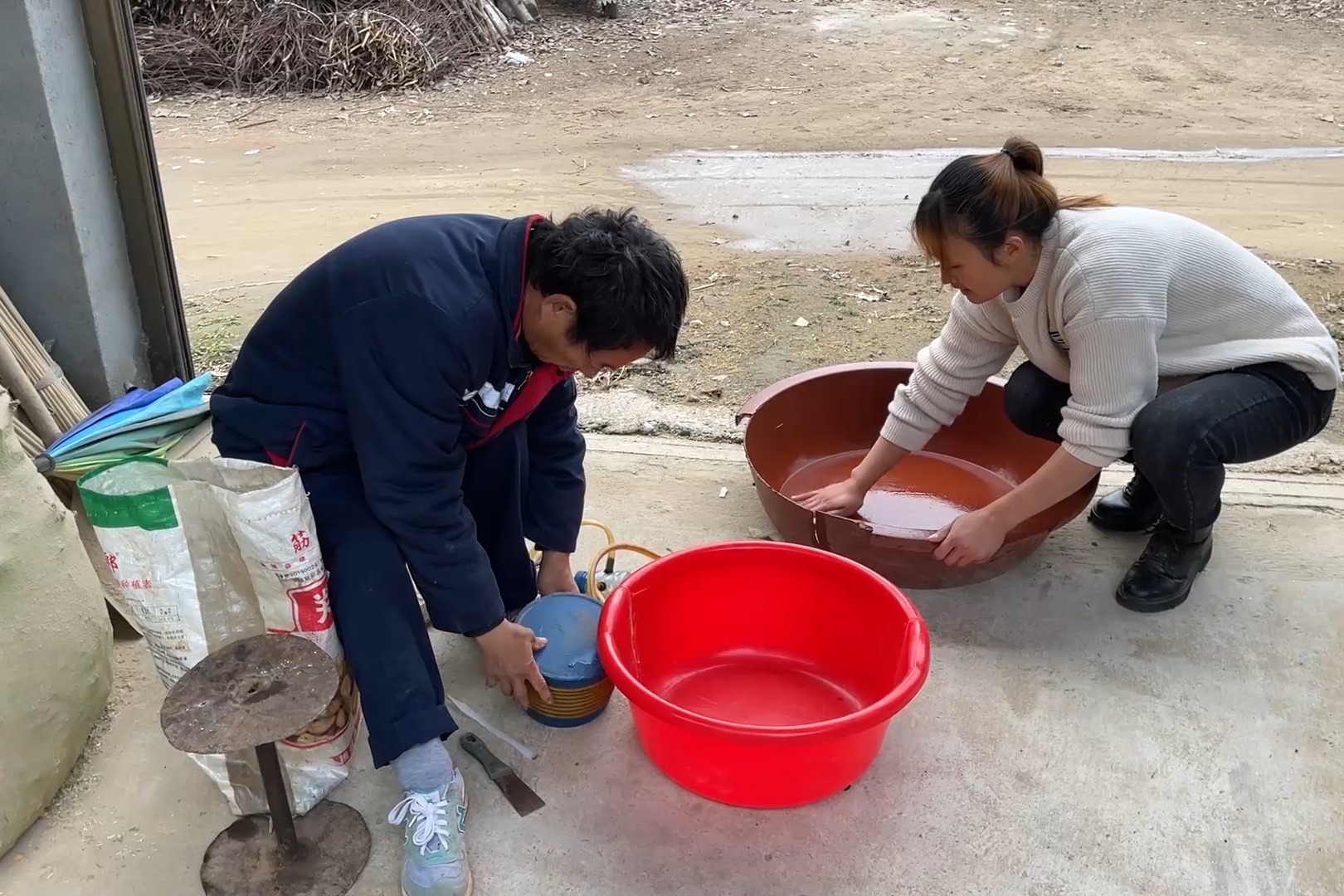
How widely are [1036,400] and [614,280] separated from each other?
3.81ft

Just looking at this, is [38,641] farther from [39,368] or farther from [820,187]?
[820,187]

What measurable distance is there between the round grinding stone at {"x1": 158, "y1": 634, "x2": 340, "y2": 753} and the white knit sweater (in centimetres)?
135

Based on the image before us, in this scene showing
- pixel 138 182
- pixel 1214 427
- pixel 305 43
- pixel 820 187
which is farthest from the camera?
pixel 305 43

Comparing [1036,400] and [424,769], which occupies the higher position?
[1036,400]

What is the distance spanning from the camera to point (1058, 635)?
2.01 metres

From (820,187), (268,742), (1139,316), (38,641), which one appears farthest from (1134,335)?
(820,187)

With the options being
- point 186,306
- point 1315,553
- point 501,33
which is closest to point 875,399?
point 1315,553

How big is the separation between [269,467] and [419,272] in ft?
1.13

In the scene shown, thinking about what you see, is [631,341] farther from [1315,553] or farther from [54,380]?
[1315,553]

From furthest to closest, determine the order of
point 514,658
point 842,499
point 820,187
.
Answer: point 820,187 < point 842,499 < point 514,658

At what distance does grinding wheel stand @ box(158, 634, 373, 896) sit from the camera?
1.28m

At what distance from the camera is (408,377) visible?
4.65 feet

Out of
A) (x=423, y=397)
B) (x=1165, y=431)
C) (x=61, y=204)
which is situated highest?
(x=61, y=204)

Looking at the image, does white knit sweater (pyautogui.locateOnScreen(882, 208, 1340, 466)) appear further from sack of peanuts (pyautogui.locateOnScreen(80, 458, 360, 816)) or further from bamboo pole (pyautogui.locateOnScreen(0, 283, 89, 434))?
bamboo pole (pyautogui.locateOnScreen(0, 283, 89, 434))
